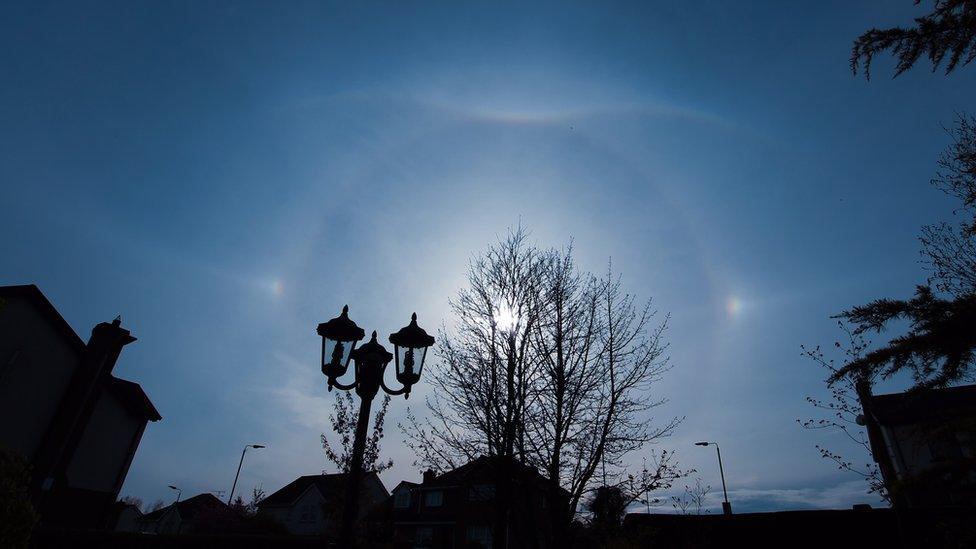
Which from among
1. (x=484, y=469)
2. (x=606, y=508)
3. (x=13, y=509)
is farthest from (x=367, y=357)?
(x=606, y=508)

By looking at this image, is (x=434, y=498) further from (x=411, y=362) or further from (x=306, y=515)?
(x=411, y=362)

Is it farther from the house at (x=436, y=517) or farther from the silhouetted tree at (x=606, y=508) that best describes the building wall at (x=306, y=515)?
the silhouetted tree at (x=606, y=508)

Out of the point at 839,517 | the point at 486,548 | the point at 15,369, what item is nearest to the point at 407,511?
the point at 486,548

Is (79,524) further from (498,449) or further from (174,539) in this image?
(498,449)

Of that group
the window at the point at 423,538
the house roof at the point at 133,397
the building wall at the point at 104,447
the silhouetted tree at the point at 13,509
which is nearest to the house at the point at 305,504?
the window at the point at 423,538

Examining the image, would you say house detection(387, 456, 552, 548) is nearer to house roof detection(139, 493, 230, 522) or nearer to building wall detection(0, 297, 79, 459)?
building wall detection(0, 297, 79, 459)

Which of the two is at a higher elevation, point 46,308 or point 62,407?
point 46,308
